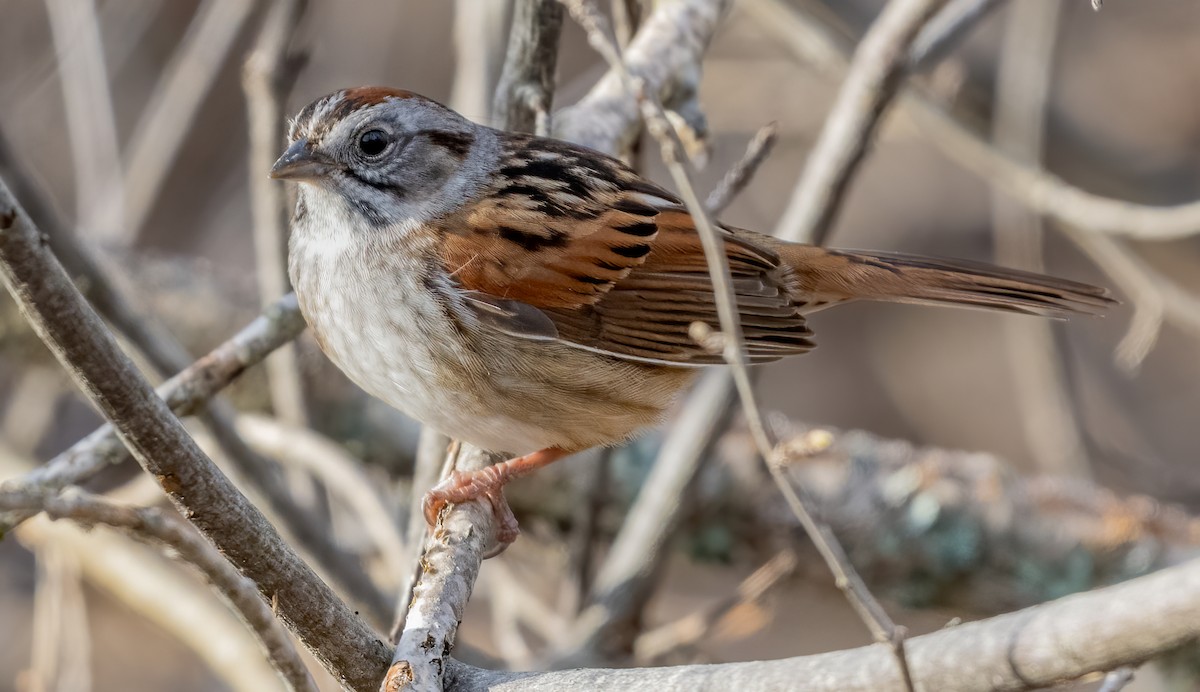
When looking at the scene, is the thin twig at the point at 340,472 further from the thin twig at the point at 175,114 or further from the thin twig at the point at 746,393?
the thin twig at the point at 746,393

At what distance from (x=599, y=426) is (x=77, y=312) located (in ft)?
4.69

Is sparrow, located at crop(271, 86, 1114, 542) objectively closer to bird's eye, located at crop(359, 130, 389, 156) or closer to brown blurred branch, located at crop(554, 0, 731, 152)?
bird's eye, located at crop(359, 130, 389, 156)

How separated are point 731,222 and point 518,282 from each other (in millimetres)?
3860

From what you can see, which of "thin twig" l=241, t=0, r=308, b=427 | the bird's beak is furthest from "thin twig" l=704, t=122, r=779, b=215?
"thin twig" l=241, t=0, r=308, b=427

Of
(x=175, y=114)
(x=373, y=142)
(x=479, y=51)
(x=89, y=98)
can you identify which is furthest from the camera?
(x=175, y=114)

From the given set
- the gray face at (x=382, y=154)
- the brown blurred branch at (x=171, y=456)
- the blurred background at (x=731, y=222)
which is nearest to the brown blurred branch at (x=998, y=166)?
the blurred background at (x=731, y=222)

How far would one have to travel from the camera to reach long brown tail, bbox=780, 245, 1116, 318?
2.95 meters

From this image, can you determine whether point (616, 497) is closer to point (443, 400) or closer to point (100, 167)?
point (443, 400)

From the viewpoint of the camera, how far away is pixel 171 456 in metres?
1.60

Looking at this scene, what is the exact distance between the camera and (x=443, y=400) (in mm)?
2512

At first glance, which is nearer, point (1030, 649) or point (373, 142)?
point (1030, 649)

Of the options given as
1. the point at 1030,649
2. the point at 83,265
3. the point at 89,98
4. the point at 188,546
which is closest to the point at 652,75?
the point at 83,265

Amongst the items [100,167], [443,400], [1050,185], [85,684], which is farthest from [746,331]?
[100,167]

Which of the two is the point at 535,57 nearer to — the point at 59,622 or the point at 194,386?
the point at 194,386
